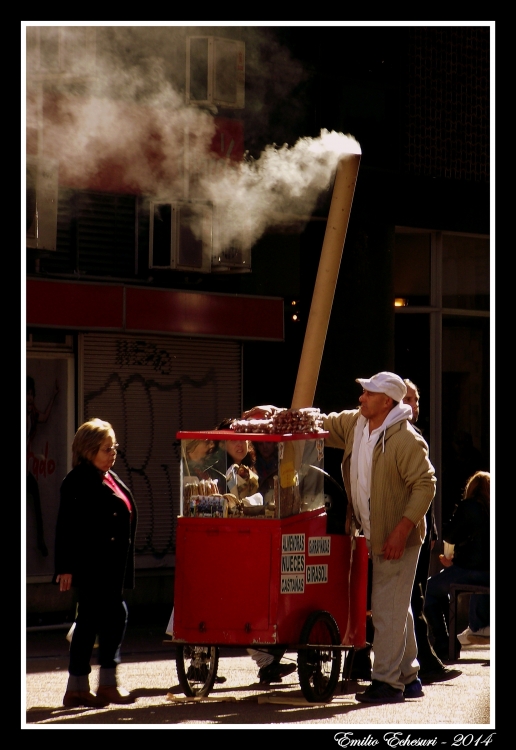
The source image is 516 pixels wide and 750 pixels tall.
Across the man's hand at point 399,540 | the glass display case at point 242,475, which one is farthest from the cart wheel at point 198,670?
the man's hand at point 399,540

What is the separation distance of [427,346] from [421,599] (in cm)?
768

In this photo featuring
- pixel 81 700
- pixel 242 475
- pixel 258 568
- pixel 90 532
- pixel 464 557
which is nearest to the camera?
pixel 258 568

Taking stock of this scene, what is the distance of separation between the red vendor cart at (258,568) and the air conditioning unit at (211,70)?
5882 millimetres

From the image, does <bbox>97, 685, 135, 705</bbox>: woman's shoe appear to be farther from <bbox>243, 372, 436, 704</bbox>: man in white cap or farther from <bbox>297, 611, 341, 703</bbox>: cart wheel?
<bbox>243, 372, 436, 704</bbox>: man in white cap

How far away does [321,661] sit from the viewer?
324 inches

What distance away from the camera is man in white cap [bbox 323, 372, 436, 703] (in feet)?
26.5

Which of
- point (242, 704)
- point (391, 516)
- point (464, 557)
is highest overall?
point (391, 516)

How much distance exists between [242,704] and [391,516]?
1.45m

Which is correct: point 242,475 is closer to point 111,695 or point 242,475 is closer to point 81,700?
point 111,695

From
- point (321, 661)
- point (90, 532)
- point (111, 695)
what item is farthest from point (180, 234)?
point (111, 695)

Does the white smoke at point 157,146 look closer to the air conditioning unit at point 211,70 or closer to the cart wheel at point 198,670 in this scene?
the air conditioning unit at point 211,70

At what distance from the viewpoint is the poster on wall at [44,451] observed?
12.4m

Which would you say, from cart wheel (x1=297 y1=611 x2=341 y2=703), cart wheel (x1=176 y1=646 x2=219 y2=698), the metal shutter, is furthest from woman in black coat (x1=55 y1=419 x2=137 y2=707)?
the metal shutter

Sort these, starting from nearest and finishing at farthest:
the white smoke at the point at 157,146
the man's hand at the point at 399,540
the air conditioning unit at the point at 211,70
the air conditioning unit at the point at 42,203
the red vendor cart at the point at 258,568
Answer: the red vendor cart at the point at 258,568 → the man's hand at the point at 399,540 → the white smoke at the point at 157,146 → the air conditioning unit at the point at 42,203 → the air conditioning unit at the point at 211,70
